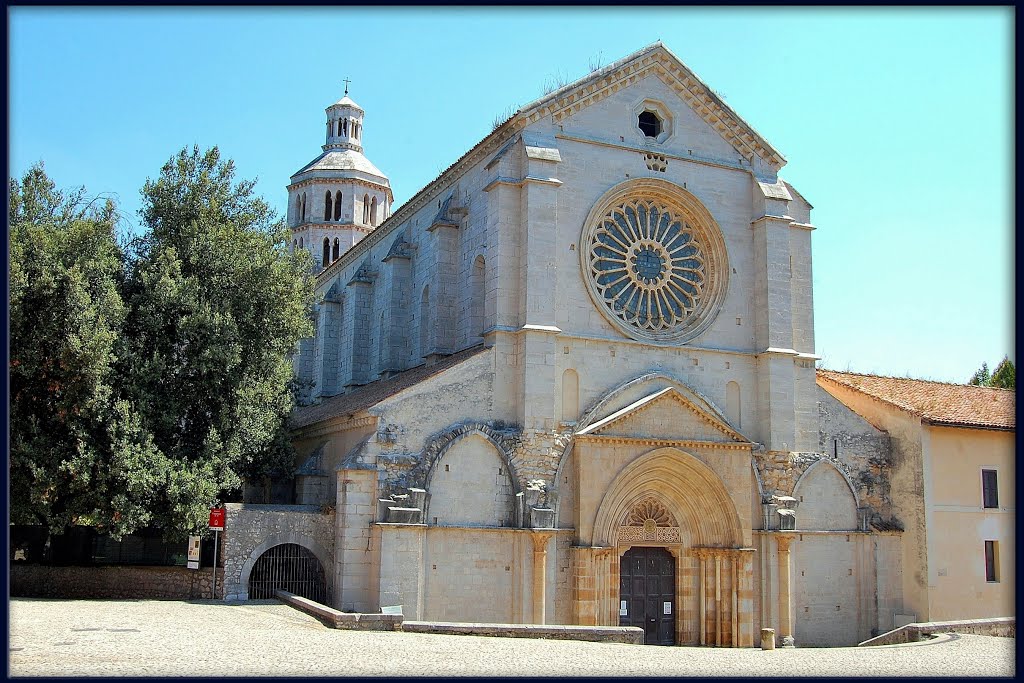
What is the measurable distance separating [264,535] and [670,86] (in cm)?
1737

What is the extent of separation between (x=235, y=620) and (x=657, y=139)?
17924 millimetres

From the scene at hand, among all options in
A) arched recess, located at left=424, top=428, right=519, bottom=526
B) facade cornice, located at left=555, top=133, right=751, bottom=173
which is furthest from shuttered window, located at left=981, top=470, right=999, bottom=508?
arched recess, located at left=424, top=428, right=519, bottom=526

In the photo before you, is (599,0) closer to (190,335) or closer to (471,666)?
(471,666)

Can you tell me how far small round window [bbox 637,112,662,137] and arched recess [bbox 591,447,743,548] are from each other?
966 cm

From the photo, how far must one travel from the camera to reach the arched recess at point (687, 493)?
26500 mm

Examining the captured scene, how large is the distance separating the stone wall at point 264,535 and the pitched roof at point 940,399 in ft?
58.3

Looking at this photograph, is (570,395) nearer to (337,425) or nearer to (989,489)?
(337,425)

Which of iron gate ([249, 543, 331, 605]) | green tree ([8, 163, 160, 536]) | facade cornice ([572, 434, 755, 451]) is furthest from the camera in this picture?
facade cornice ([572, 434, 755, 451])

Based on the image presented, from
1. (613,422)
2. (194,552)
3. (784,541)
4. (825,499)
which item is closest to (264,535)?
(194,552)

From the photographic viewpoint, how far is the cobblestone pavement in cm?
1512

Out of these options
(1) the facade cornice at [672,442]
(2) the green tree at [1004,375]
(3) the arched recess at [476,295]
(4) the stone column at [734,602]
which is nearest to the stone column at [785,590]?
(4) the stone column at [734,602]

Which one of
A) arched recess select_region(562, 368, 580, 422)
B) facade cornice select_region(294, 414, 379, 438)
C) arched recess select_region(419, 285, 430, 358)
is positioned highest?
arched recess select_region(419, 285, 430, 358)

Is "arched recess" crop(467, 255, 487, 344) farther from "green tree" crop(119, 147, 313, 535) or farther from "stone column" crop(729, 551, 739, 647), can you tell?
"stone column" crop(729, 551, 739, 647)

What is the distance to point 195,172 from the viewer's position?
28.3 meters
